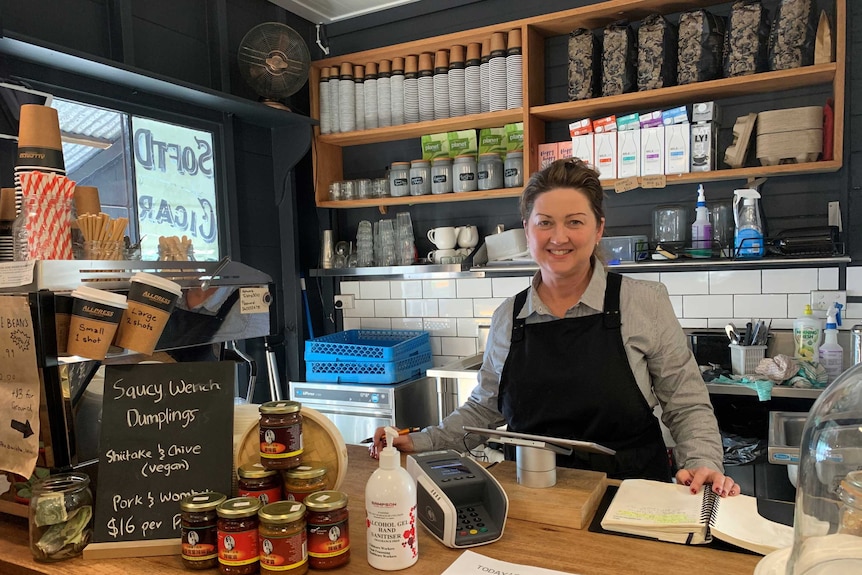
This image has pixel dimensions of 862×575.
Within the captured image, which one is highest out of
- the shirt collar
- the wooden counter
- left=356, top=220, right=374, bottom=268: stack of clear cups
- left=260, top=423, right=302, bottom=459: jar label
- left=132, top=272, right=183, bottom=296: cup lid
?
left=356, top=220, right=374, bottom=268: stack of clear cups

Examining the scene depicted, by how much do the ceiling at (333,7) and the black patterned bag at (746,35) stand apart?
1.86 metres

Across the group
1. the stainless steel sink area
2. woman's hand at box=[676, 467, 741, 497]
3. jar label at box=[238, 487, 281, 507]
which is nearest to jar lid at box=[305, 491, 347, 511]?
jar label at box=[238, 487, 281, 507]

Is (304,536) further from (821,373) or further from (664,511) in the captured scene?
(821,373)

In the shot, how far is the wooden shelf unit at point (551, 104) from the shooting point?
2.82 metres

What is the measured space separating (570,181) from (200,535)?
1.33 metres

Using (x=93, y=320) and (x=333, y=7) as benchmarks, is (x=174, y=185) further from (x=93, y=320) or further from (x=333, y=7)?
(x=93, y=320)

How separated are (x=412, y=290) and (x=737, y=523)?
2.94 metres

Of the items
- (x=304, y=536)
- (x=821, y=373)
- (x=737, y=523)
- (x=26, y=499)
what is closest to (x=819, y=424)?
(x=737, y=523)

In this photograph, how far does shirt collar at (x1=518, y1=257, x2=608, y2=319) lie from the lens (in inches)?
73.2

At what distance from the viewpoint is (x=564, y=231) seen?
73.0 inches

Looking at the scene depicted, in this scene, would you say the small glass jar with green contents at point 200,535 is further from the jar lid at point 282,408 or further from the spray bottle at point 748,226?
the spray bottle at point 748,226

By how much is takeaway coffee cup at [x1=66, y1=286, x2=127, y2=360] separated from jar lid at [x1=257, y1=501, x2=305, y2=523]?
0.48 meters

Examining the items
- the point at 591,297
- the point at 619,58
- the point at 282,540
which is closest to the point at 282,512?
the point at 282,540

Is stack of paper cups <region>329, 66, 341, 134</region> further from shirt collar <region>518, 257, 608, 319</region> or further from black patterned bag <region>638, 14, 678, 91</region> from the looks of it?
shirt collar <region>518, 257, 608, 319</region>
